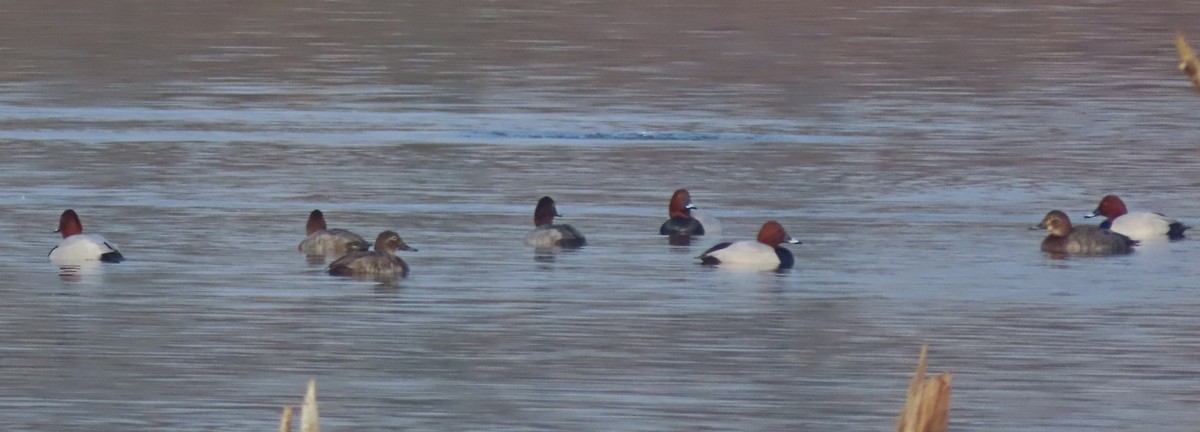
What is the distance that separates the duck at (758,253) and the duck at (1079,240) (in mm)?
A: 1547

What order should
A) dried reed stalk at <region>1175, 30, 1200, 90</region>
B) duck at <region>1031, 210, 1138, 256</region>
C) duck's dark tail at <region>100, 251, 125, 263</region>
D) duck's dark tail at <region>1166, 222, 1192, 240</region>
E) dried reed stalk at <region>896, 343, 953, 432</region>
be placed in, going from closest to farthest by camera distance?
dried reed stalk at <region>1175, 30, 1200, 90</region>, dried reed stalk at <region>896, 343, 953, 432</region>, duck's dark tail at <region>100, 251, 125, 263</region>, duck at <region>1031, 210, 1138, 256</region>, duck's dark tail at <region>1166, 222, 1192, 240</region>

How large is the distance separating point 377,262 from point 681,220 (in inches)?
93.9

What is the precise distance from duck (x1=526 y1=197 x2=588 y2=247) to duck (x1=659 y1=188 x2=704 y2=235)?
0.56 meters

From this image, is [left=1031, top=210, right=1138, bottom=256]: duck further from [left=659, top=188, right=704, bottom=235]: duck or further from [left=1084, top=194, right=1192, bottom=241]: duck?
[left=659, top=188, right=704, bottom=235]: duck

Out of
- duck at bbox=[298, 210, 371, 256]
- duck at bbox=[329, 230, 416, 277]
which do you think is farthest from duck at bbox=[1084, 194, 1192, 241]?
duck at bbox=[298, 210, 371, 256]

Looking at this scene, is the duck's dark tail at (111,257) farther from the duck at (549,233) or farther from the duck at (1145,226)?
the duck at (1145,226)


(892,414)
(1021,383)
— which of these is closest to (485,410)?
(892,414)

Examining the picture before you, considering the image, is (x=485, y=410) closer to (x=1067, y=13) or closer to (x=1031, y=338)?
(x=1031, y=338)

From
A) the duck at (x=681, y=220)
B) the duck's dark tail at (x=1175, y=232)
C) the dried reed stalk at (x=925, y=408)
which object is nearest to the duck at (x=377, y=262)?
the duck at (x=681, y=220)

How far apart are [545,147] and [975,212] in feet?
15.5

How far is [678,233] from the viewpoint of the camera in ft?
45.9

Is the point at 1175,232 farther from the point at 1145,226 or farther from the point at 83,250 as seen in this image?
the point at 83,250

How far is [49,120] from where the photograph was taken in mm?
21172

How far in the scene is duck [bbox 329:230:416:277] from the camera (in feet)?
40.6
